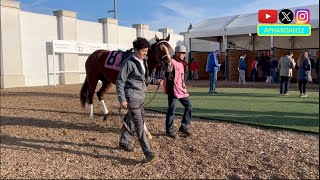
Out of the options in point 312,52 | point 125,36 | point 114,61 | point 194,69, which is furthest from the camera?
point 125,36

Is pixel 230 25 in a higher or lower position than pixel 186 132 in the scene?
higher

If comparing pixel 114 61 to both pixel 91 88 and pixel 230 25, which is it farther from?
pixel 230 25

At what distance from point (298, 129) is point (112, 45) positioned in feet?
69.2

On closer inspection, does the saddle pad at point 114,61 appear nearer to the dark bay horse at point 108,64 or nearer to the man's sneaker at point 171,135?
the dark bay horse at point 108,64

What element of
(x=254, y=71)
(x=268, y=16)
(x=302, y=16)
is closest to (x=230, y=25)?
(x=254, y=71)

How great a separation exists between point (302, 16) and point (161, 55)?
16.0m

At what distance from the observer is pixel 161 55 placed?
5.13m

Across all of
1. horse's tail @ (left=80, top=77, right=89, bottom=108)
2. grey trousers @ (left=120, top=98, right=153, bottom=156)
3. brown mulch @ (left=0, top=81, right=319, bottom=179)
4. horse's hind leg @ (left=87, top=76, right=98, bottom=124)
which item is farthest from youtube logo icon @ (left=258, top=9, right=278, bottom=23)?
grey trousers @ (left=120, top=98, right=153, bottom=156)

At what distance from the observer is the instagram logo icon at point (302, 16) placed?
18.6 metres

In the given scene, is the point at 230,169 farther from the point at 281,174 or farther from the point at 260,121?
the point at 260,121

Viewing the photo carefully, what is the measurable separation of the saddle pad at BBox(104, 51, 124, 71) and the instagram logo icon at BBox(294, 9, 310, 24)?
607 inches

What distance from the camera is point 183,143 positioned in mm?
5184

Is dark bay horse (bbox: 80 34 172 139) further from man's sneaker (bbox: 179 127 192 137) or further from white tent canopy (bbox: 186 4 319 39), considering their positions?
white tent canopy (bbox: 186 4 319 39)

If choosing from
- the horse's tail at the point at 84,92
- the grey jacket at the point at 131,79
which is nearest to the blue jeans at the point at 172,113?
the grey jacket at the point at 131,79
